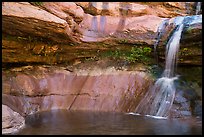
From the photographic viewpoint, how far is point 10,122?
6496 mm

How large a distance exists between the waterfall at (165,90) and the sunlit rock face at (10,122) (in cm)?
330

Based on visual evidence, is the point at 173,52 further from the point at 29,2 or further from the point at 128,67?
the point at 29,2

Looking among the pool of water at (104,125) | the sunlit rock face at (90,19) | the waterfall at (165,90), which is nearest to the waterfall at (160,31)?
the sunlit rock face at (90,19)

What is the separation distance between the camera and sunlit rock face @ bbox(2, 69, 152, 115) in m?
8.87

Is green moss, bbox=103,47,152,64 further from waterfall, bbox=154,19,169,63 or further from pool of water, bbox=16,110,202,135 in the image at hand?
pool of water, bbox=16,110,202,135

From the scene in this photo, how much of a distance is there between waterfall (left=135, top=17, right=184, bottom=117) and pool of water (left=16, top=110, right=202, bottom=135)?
460 millimetres

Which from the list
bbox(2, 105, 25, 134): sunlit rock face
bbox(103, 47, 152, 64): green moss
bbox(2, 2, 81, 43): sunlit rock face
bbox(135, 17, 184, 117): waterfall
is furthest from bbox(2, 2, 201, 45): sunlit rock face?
bbox(2, 105, 25, 134): sunlit rock face

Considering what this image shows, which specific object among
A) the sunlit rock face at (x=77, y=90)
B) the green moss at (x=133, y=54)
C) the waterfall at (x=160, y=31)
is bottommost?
the sunlit rock face at (x=77, y=90)

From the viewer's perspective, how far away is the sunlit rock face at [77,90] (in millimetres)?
8867

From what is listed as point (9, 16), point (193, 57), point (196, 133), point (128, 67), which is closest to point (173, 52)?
point (193, 57)

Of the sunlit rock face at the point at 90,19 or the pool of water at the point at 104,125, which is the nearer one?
the pool of water at the point at 104,125

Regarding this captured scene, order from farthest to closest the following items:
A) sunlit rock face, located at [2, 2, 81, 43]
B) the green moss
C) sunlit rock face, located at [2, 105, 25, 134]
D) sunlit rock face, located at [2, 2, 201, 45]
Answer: the green moss < sunlit rock face, located at [2, 2, 201, 45] < sunlit rock face, located at [2, 2, 81, 43] < sunlit rock face, located at [2, 105, 25, 134]

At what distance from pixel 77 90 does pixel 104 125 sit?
2.59 m

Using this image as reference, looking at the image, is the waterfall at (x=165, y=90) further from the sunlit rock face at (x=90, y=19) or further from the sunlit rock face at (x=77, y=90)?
the sunlit rock face at (x=90, y=19)
